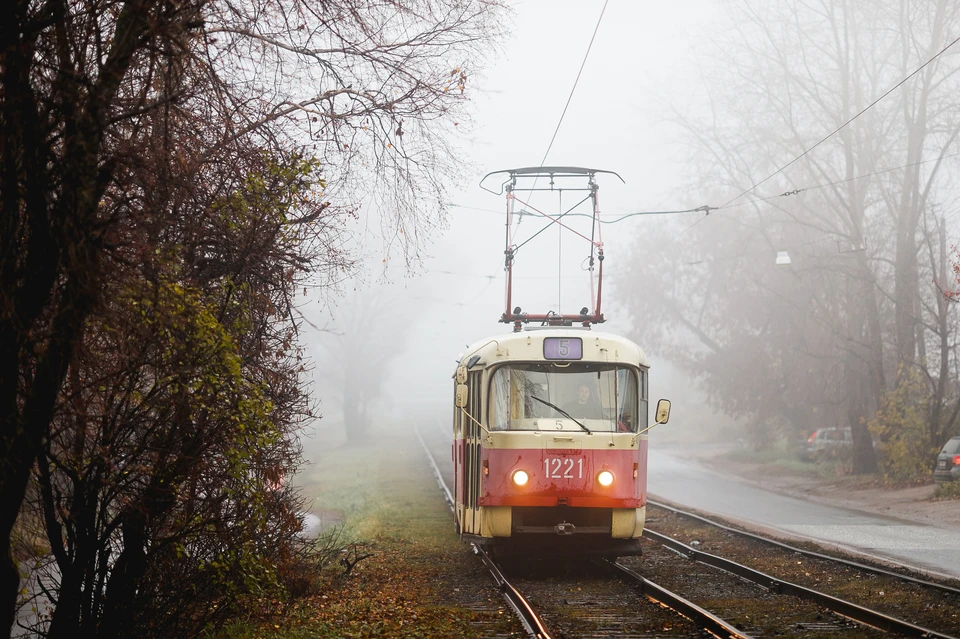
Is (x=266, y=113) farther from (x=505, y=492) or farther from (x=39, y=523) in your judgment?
(x=505, y=492)

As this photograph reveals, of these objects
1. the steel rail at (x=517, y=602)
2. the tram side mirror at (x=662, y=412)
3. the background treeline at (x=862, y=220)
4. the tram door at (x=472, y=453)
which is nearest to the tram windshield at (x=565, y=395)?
the tram side mirror at (x=662, y=412)

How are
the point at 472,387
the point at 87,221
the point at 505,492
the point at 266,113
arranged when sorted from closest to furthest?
the point at 87,221, the point at 266,113, the point at 505,492, the point at 472,387

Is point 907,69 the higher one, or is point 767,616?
point 907,69

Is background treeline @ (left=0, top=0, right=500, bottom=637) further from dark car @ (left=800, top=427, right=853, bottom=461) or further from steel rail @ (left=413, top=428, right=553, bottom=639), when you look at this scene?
dark car @ (left=800, top=427, right=853, bottom=461)

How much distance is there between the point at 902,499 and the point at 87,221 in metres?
26.7

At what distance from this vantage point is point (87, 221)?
6293 mm

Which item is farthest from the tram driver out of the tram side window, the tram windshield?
the tram side window

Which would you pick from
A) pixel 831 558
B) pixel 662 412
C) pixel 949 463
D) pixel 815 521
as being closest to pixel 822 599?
pixel 662 412

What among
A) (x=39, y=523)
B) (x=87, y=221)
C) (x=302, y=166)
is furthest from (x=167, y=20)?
(x=39, y=523)

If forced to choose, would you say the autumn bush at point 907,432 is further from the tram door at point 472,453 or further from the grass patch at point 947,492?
the tram door at point 472,453

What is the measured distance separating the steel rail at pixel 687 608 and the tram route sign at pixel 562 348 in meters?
2.88

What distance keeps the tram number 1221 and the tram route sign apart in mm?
1340

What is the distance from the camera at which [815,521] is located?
23.8 meters

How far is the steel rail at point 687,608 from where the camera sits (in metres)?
9.04
